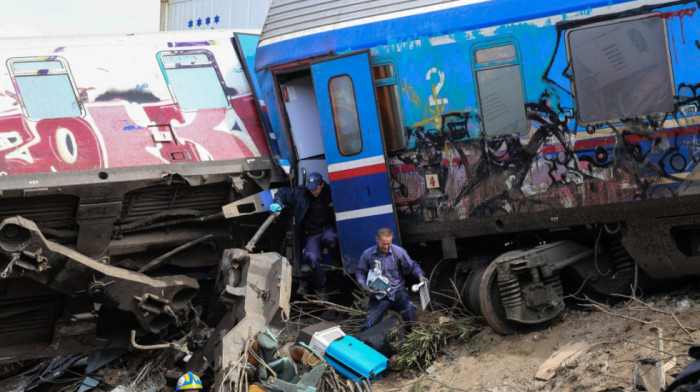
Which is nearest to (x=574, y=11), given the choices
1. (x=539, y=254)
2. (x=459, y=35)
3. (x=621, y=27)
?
(x=621, y=27)

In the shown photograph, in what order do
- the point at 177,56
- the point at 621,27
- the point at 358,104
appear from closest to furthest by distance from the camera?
the point at 621,27
the point at 358,104
the point at 177,56

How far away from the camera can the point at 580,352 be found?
7125mm

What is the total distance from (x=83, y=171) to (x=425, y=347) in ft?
11.6

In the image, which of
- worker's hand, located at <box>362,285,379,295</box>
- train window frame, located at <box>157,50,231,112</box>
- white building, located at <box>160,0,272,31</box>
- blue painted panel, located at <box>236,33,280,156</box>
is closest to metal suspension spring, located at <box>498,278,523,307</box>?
worker's hand, located at <box>362,285,379,295</box>

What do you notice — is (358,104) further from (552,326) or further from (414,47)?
(552,326)

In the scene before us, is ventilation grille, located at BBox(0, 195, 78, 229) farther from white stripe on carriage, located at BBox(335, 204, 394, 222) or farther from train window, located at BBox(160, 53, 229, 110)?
white stripe on carriage, located at BBox(335, 204, 394, 222)

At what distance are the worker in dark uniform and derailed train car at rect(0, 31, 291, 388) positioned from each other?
0.30m

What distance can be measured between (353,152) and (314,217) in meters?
0.96

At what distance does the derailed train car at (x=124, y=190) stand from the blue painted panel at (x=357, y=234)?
28.8 inches

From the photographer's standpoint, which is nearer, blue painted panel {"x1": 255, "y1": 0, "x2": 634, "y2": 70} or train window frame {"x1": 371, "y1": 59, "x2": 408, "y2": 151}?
blue painted panel {"x1": 255, "y1": 0, "x2": 634, "y2": 70}

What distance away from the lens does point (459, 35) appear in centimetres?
812

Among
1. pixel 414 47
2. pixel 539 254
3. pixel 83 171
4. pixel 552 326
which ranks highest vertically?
A: pixel 414 47

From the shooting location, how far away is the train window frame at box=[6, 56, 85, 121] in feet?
27.7

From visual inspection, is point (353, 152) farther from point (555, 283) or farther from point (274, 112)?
point (555, 283)
